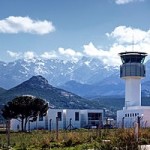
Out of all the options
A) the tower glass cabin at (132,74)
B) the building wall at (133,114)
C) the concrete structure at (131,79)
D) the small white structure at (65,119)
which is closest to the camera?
the building wall at (133,114)

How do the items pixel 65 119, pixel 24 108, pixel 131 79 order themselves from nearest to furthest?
pixel 24 108 → pixel 65 119 → pixel 131 79

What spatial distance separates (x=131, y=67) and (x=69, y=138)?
359 feet

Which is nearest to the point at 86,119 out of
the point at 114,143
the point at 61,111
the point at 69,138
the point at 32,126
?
the point at 61,111

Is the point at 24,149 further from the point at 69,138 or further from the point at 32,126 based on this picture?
the point at 32,126

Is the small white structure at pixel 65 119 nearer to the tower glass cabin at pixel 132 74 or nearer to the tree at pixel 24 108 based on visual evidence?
the tower glass cabin at pixel 132 74

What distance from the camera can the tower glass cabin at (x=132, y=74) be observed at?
13212 centimetres

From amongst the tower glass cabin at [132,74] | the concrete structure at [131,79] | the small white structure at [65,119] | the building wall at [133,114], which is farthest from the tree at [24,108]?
the tower glass cabin at [132,74]

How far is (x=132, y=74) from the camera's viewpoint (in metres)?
138

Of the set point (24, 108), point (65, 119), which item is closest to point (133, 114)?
point (65, 119)

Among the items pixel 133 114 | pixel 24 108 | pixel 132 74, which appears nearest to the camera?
pixel 24 108

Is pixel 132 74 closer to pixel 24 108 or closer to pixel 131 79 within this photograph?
pixel 131 79

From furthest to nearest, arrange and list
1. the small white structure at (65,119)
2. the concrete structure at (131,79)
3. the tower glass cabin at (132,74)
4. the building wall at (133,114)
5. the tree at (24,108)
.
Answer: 1. the tower glass cabin at (132,74)
2. the small white structure at (65,119)
3. the concrete structure at (131,79)
4. the building wall at (133,114)
5. the tree at (24,108)

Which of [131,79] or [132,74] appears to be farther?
[132,74]

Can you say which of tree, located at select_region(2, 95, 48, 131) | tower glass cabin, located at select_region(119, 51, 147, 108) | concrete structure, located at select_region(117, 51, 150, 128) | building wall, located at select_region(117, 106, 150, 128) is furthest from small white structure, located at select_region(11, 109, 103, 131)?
tree, located at select_region(2, 95, 48, 131)
